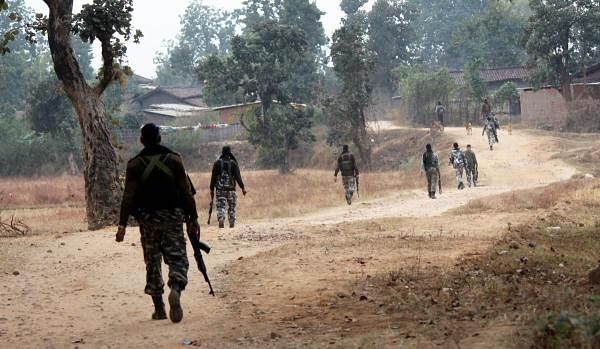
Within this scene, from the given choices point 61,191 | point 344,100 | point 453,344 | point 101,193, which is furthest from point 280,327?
point 344,100

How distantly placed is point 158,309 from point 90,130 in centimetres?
1195

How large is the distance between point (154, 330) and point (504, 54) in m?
65.8

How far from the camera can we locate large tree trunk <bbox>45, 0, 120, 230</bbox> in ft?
60.4

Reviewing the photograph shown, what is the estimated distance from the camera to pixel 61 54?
1841cm

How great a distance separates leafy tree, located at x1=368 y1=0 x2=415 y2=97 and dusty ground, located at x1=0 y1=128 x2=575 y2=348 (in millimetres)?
56357

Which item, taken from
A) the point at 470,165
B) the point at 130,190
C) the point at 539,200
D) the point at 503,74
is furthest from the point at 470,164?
the point at 503,74

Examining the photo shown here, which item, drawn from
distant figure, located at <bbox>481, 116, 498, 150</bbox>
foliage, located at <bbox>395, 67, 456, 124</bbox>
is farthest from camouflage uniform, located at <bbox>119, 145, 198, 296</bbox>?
foliage, located at <bbox>395, 67, 456, 124</bbox>

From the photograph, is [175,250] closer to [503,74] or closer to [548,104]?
[548,104]

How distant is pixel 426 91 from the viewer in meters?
51.0

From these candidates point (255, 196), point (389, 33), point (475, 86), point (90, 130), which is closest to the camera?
point (90, 130)

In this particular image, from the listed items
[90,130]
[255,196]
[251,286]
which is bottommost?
[255,196]

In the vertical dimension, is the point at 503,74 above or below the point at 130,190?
above

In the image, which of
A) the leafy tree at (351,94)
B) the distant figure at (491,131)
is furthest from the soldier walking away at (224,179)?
the leafy tree at (351,94)

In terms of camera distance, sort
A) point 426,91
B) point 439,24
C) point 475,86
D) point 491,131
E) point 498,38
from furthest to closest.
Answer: point 439,24 < point 498,38 < point 475,86 < point 426,91 < point 491,131
